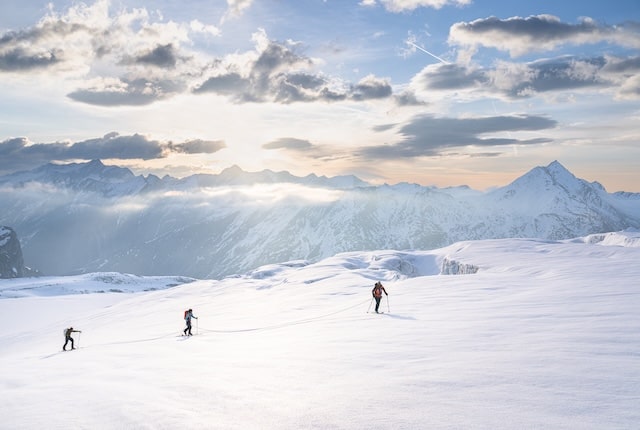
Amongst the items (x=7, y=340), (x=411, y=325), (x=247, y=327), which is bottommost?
(x=7, y=340)

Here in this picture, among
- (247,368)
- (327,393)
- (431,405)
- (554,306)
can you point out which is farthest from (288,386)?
(554,306)

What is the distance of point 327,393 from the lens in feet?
35.0

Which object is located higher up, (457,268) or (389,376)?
(389,376)

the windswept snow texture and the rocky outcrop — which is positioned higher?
the windswept snow texture

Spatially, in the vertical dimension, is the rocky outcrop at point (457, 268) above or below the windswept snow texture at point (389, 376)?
below

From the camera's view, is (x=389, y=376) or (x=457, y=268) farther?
(x=457, y=268)

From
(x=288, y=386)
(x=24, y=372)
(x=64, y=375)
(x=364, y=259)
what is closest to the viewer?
(x=288, y=386)

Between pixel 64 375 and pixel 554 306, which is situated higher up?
pixel 554 306

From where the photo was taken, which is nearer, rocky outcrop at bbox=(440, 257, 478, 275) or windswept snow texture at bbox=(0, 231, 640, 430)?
windswept snow texture at bbox=(0, 231, 640, 430)

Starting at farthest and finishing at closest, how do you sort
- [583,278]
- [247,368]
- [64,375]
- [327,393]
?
[583,278], [64,375], [247,368], [327,393]

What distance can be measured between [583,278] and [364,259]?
10678 centimetres

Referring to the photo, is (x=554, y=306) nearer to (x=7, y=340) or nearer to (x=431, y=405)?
(x=431, y=405)

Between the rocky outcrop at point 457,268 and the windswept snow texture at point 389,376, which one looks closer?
the windswept snow texture at point 389,376

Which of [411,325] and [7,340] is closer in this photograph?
[411,325]
